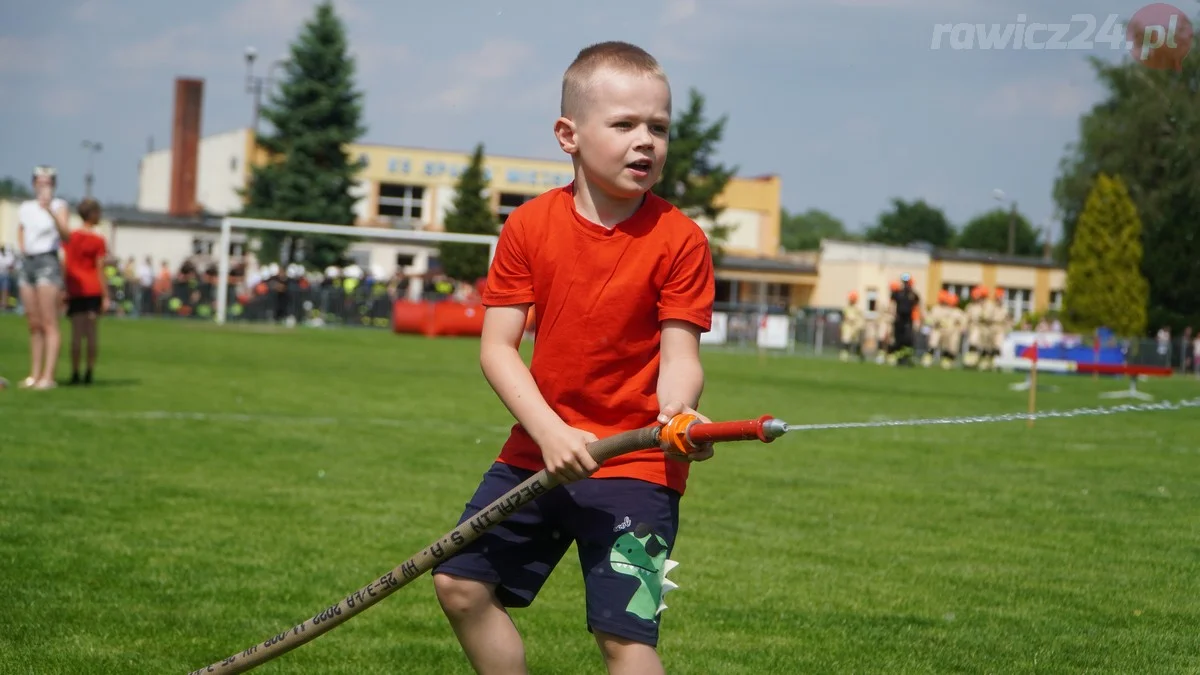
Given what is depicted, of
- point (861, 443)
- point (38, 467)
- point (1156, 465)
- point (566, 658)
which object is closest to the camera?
point (566, 658)

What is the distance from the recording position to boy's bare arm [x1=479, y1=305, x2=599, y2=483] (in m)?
3.54

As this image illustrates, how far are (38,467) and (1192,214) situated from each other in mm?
40296

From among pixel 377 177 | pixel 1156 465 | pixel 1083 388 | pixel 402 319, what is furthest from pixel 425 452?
pixel 377 177

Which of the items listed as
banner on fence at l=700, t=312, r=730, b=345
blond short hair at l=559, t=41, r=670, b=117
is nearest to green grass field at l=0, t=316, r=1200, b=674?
blond short hair at l=559, t=41, r=670, b=117

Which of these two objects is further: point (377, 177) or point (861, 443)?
point (377, 177)

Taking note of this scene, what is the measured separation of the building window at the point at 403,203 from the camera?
278 feet

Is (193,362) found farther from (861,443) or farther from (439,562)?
(439,562)

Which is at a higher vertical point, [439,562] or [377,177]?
[377,177]

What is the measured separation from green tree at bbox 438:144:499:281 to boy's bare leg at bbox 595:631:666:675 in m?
66.1

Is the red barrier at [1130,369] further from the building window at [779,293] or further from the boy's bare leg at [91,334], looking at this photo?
the building window at [779,293]

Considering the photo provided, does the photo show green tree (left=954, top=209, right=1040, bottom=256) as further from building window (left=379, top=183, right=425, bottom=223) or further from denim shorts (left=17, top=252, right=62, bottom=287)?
denim shorts (left=17, top=252, right=62, bottom=287)

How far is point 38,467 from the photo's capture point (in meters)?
9.32

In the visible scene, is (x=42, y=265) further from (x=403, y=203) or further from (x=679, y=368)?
(x=403, y=203)

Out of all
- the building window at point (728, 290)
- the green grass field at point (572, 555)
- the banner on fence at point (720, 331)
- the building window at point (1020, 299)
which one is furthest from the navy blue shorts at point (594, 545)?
the building window at point (1020, 299)
